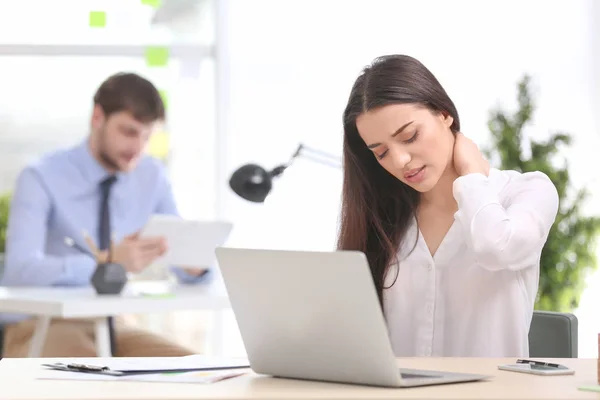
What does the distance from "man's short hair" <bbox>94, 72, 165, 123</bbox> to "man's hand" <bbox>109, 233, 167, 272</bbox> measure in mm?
590

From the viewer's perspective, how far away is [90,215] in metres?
4.19

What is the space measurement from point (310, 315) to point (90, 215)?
2.78 meters

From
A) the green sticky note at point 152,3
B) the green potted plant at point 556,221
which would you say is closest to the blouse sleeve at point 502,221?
the green potted plant at point 556,221

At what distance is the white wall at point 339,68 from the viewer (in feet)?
18.7

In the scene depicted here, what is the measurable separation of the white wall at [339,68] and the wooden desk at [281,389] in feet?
13.1

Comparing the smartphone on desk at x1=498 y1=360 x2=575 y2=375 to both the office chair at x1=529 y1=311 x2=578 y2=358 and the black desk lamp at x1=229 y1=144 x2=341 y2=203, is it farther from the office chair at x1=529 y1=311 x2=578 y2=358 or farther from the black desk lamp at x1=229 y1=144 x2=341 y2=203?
the black desk lamp at x1=229 y1=144 x2=341 y2=203

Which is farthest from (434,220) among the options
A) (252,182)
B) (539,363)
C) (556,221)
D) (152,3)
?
(152,3)

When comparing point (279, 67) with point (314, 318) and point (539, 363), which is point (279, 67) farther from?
point (314, 318)

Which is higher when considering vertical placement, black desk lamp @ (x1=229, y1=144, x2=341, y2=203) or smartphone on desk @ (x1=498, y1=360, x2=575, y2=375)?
Result: black desk lamp @ (x1=229, y1=144, x2=341, y2=203)

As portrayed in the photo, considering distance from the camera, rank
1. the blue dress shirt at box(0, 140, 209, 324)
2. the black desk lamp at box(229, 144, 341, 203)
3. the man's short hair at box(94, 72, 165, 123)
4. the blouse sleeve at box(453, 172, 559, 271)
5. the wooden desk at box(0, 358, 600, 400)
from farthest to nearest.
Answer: the man's short hair at box(94, 72, 165, 123) < the blue dress shirt at box(0, 140, 209, 324) < the black desk lamp at box(229, 144, 341, 203) < the blouse sleeve at box(453, 172, 559, 271) < the wooden desk at box(0, 358, 600, 400)

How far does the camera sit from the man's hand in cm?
379

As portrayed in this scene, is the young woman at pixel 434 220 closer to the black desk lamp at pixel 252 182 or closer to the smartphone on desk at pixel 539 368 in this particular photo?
the smartphone on desk at pixel 539 368

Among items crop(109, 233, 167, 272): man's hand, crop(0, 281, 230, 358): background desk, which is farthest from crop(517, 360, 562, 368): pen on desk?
crop(109, 233, 167, 272): man's hand

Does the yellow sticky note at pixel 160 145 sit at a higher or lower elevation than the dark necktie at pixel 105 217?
higher
